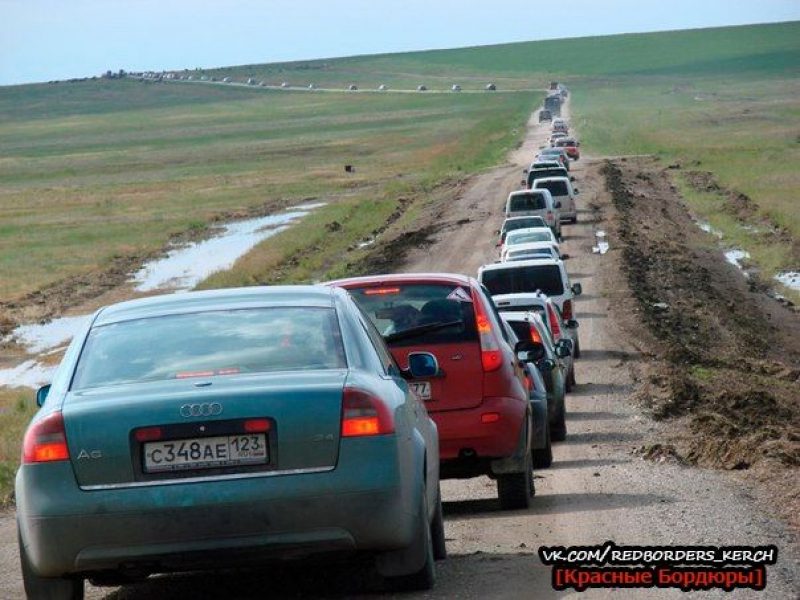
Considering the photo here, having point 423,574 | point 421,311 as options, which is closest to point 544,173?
point 421,311

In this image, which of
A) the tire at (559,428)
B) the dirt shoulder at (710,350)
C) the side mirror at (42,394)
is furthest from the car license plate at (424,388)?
the tire at (559,428)

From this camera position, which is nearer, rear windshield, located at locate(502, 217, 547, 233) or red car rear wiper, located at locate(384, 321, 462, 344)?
red car rear wiper, located at locate(384, 321, 462, 344)

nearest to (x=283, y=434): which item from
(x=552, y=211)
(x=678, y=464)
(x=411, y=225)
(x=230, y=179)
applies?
(x=678, y=464)

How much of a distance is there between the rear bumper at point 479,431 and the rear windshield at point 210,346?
343 centimetres

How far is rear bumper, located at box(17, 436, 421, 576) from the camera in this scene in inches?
288

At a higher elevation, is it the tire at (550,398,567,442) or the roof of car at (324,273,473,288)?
the roof of car at (324,273,473,288)

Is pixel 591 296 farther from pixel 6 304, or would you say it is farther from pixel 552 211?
pixel 6 304

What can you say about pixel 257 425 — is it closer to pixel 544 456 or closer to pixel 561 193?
pixel 544 456

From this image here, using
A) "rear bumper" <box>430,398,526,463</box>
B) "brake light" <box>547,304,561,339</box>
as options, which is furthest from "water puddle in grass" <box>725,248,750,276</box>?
"rear bumper" <box>430,398,526,463</box>

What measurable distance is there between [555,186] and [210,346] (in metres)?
47.7

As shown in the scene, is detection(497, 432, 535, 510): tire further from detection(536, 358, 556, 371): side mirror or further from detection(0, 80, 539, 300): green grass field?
detection(0, 80, 539, 300): green grass field

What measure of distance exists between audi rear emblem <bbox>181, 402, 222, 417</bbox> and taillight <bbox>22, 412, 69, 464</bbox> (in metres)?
0.52

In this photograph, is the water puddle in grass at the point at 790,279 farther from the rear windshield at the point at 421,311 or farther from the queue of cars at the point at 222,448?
the queue of cars at the point at 222,448

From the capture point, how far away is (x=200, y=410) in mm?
7379
